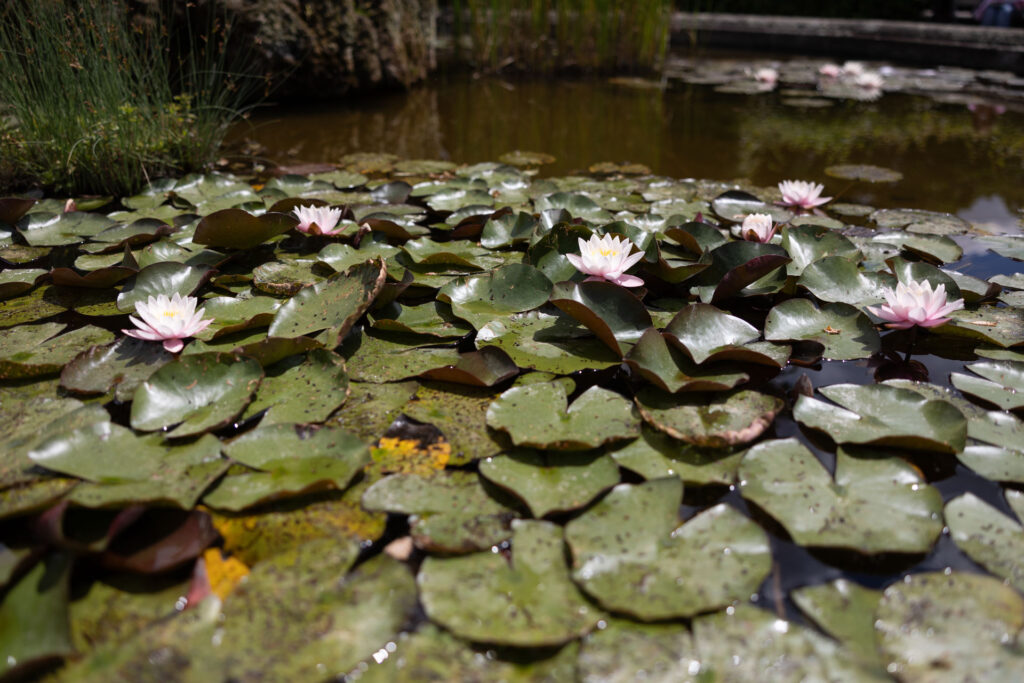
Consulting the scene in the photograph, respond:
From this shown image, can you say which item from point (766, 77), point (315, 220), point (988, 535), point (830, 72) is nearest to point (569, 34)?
point (766, 77)

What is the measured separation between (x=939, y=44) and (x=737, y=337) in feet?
26.0

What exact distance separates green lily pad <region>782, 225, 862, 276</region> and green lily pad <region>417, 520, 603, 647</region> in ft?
4.61

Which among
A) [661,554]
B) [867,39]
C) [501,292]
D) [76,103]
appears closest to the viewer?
[661,554]

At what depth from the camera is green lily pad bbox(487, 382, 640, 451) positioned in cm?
127

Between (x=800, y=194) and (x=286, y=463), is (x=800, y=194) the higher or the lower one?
the higher one

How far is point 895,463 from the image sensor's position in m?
1.24

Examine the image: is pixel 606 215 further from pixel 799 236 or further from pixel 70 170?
pixel 70 170

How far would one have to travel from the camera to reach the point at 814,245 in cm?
208

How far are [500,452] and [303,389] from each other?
0.49 metres

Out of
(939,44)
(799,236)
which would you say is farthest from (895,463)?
(939,44)

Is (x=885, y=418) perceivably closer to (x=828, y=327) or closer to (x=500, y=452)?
(x=828, y=327)

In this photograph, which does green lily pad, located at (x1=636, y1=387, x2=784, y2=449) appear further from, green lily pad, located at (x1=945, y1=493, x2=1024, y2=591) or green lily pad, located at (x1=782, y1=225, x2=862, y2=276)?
green lily pad, located at (x1=782, y1=225, x2=862, y2=276)

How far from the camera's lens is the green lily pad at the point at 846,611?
0.91m

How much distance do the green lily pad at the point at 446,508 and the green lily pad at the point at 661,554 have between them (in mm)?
141
